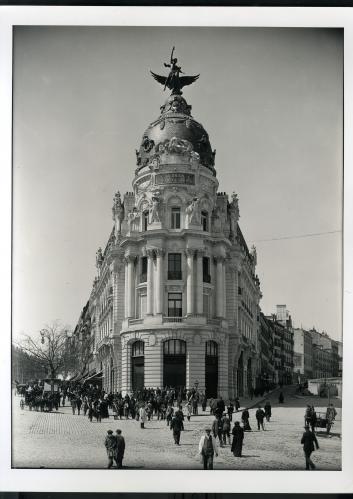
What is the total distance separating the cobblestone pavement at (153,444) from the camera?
A: 12.4 meters

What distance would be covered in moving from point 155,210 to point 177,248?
70 centimetres

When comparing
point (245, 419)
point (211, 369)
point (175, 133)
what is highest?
point (175, 133)

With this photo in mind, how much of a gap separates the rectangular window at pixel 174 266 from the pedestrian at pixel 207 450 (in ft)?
8.36

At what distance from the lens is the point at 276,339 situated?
1317cm

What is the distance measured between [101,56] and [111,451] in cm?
588

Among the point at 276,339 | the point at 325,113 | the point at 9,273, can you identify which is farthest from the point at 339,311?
the point at 9,273

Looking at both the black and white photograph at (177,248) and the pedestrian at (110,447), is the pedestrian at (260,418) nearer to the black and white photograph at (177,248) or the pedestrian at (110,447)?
the black and white photograph at (177,248)

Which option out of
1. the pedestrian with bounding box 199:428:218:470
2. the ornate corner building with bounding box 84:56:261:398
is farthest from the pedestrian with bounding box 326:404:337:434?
the pedestrian with bounding box 199:428:218:470

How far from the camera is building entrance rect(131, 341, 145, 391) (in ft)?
43.4

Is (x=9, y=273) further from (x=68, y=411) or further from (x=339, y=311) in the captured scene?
(x=339, y=311)

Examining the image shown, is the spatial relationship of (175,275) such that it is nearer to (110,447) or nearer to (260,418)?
(260,418)

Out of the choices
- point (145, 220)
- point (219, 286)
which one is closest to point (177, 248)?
point (145, 220)

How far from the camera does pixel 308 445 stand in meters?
12.5

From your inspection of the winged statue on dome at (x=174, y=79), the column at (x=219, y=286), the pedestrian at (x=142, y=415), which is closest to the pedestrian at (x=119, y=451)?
the pedestrian at (x=142, y=415)
